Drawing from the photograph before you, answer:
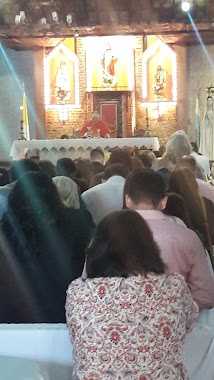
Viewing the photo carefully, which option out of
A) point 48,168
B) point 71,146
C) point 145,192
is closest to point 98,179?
point 48,168

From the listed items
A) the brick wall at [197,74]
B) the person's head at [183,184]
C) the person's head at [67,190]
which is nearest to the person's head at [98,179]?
the person's head at [67,190]

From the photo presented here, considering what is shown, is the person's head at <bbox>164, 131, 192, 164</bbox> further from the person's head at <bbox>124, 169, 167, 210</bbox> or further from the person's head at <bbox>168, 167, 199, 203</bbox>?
the person's head at <bbox>124, 169, 167, 210</bbox>

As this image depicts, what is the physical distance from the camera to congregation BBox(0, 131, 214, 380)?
238cm

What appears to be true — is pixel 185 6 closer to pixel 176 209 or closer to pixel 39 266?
pixel 176 209

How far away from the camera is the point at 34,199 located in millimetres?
3152

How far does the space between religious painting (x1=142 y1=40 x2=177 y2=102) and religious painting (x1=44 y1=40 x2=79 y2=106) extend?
1852mm

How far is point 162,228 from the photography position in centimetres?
321

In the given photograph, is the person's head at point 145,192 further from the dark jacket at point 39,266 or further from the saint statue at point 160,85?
the saint statue at point 160,85

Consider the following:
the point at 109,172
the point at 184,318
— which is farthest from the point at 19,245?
the point at 109,172

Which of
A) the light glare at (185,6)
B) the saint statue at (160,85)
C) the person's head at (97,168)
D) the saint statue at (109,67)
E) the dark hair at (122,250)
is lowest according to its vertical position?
the person's head at (97,168)

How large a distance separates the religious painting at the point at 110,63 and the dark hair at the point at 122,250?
14.5 meters

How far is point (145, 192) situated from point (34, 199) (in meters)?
0.64

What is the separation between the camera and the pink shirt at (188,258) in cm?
315

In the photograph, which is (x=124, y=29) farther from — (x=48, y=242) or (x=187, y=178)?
(x=48, y=242)
